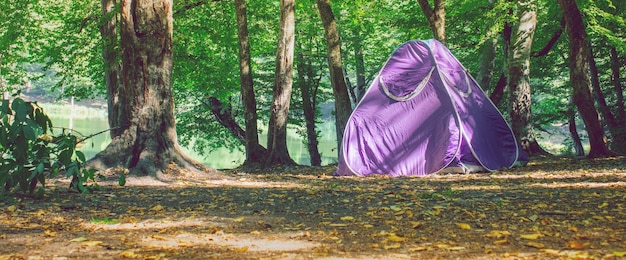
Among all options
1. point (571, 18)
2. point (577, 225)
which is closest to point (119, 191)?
point (577, 225)

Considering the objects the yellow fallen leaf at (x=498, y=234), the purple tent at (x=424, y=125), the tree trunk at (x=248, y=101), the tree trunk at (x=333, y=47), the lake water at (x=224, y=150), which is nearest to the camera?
the yellow fallen leaf at (x=498, y=234)

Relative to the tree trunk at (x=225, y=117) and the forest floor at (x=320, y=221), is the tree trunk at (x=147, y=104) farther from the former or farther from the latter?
the tree trunk at (x=225, y=117)

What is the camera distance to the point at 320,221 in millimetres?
5594

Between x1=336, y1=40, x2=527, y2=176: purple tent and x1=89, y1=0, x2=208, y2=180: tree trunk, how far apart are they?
3.71 m

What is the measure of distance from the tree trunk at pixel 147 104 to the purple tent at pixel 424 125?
3.71 metres

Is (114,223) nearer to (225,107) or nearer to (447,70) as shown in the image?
(447,70)

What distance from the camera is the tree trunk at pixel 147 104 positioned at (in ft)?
29.3

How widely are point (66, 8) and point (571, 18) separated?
16068 millimetres

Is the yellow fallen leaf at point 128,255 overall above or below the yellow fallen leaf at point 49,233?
below

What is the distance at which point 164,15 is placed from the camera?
361 inches

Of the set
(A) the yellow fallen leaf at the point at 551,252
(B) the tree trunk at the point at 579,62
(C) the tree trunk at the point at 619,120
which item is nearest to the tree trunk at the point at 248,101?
(B) the tree trunk at the point at 579,62

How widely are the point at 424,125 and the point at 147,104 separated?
16.7 feet

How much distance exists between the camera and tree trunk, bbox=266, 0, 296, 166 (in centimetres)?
1287

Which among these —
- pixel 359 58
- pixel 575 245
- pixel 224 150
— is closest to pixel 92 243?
pixel 575 245
